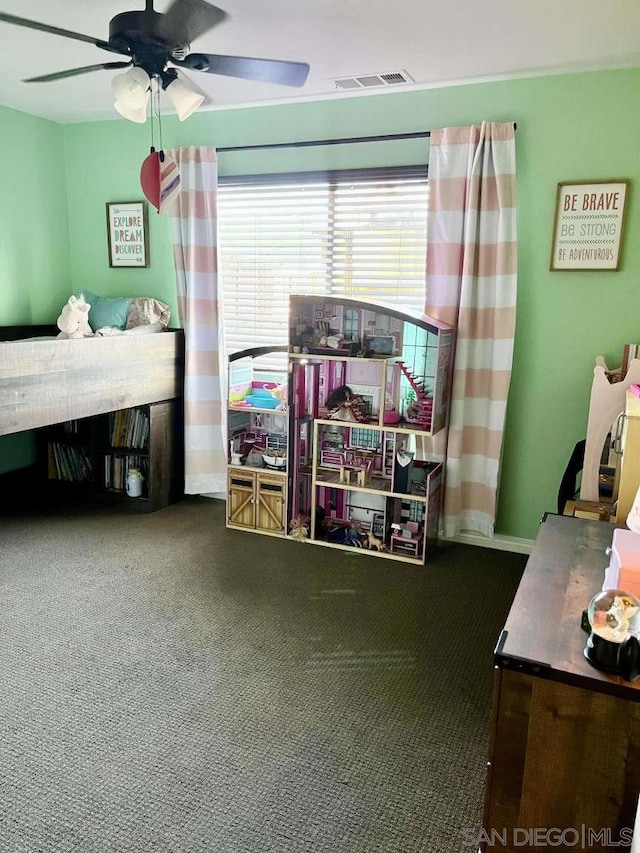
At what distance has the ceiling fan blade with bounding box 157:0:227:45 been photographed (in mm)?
1950

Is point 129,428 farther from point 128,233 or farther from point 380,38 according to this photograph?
point 380,38

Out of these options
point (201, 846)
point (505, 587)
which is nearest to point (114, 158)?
point (505, 587)

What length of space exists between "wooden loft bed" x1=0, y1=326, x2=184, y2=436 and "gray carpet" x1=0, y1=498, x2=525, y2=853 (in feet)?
2.52

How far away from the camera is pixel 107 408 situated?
11.6 feet

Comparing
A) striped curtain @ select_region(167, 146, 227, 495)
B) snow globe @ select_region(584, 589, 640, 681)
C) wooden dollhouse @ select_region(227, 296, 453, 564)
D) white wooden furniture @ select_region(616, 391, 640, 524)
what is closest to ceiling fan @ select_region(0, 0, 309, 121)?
wooden dollhouse @ select_region(227, 296, 453, 564)

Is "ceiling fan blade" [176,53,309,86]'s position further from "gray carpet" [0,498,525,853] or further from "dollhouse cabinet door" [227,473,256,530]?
"gray carpet" [0,498,525,853]

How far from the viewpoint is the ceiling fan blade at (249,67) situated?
7.32 feet

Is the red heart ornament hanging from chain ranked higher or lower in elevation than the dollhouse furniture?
higher

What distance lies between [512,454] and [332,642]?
5.00ft

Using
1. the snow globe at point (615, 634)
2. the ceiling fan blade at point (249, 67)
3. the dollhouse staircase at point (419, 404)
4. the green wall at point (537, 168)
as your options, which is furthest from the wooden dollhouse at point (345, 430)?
the snow globe at point (615, 634)

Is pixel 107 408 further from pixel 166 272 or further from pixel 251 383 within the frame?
pixel 166 272

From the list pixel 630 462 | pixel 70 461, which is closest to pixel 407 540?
pixel 630 462

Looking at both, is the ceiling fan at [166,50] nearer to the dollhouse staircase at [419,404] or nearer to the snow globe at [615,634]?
the dollhouse staircase at [419,404]

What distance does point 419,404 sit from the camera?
10.6 feet
